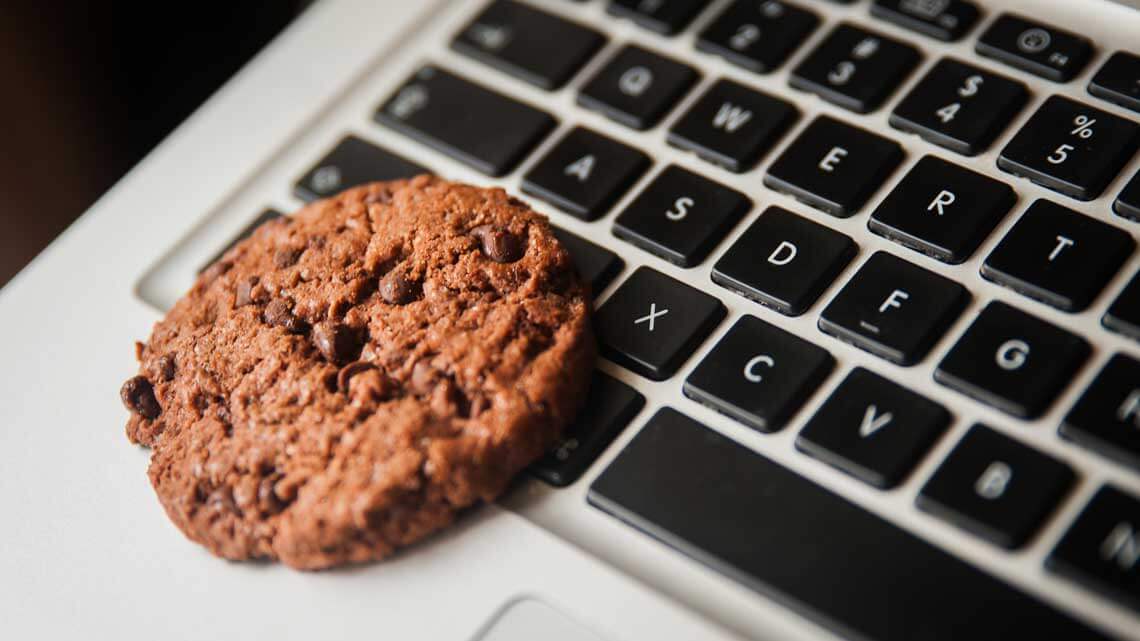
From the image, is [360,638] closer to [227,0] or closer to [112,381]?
[112,381]

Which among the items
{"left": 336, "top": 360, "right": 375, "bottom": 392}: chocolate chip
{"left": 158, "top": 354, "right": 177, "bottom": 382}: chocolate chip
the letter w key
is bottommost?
{"left": 158, "top": 354, "right": 177, "bottom": 382}: chocolate chip

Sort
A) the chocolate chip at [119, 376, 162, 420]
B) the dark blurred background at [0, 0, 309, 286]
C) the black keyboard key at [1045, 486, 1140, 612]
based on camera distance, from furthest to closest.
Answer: the dark blurred background at [0, 0, 309, 286]
the chocolate chip at [119, 376, 162, 420]
the black keyboard key at [1045, 486, 1140, 612]

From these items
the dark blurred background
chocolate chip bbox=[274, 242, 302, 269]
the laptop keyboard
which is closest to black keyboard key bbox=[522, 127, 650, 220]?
the laptop keyboard

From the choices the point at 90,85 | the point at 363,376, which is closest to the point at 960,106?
the point at 363,376

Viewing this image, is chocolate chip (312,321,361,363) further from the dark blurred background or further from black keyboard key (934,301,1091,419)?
the dark blurred background

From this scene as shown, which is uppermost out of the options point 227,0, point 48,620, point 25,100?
point 227,0

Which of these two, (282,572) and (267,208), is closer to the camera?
(282,572)

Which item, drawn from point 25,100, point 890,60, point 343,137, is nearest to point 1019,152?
point 890,60
